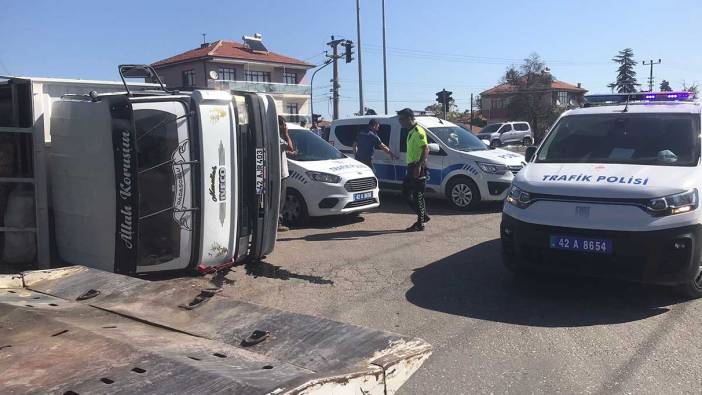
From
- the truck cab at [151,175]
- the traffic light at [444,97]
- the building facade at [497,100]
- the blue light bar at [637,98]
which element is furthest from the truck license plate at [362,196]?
the building facade at [497,100]

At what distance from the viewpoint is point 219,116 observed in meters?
5.69

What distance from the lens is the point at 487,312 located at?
523cm

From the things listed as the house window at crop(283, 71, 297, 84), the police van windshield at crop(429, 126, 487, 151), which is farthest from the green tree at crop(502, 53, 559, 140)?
the police van windshield at crop(429, 126, 487, 151)

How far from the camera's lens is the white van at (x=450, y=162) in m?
11.0

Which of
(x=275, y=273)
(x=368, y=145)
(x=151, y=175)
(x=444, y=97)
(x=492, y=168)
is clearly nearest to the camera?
(x=151, y=175)

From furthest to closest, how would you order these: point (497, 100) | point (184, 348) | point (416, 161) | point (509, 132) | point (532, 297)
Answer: point (497, 100) → point (509, 132) → point (416, 161) → point (532, 297) → point (184, 348)

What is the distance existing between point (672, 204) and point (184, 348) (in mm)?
4324

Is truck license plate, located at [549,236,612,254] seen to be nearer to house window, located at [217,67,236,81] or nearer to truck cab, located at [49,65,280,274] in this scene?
truck cab, located at [49,65,280,274]

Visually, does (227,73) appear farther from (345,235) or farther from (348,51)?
(345,235)

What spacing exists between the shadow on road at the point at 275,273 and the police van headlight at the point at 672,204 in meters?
3.22

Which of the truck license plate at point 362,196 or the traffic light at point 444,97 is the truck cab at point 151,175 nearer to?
the truck license plate at point 362,196

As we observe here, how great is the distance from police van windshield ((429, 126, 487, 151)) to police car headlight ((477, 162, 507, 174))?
2.22ft

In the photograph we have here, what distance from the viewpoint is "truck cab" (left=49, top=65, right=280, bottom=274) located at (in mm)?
5324

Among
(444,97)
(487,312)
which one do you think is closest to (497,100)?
Answer: (444,97)
